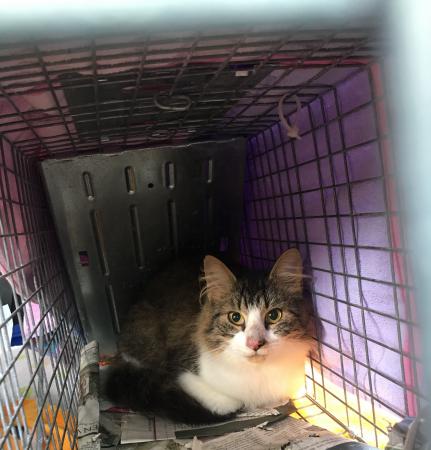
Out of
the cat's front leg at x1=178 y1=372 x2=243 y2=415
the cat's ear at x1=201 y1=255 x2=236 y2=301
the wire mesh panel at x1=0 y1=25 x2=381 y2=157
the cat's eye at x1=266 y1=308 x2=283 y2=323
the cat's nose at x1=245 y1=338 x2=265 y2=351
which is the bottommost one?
the cat's front leg at x1=178 y1=372 x2=243 y2=415

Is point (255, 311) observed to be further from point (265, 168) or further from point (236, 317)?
point (265, 168)

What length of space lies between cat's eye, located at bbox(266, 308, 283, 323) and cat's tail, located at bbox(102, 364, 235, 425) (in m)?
0.31

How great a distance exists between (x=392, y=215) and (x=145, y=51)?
0.62 meters

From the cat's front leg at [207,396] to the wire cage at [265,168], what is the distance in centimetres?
28

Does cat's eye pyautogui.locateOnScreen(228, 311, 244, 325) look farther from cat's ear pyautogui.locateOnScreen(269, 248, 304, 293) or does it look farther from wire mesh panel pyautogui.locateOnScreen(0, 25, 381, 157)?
wire mesh panel pyautogui.locateOnScreen(0, 25, 381, 157)

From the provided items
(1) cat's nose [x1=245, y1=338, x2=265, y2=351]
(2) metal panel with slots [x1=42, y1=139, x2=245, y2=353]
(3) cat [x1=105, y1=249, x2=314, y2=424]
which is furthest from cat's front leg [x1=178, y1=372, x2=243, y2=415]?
(2) metal panel with slots [x1=42, y1=139, x2=245, y2=353]

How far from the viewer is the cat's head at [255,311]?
1.34 metres

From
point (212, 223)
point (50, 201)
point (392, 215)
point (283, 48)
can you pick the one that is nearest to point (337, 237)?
point (392, 215)

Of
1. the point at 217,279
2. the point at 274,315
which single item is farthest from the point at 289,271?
the point at 217,279

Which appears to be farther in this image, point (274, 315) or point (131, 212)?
point (131, 212)

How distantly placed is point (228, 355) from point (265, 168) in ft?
2.27

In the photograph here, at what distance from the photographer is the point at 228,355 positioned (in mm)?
1389

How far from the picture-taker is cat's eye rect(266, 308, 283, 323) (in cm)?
141

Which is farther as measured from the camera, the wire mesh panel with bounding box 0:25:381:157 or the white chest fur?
the white chest fur
